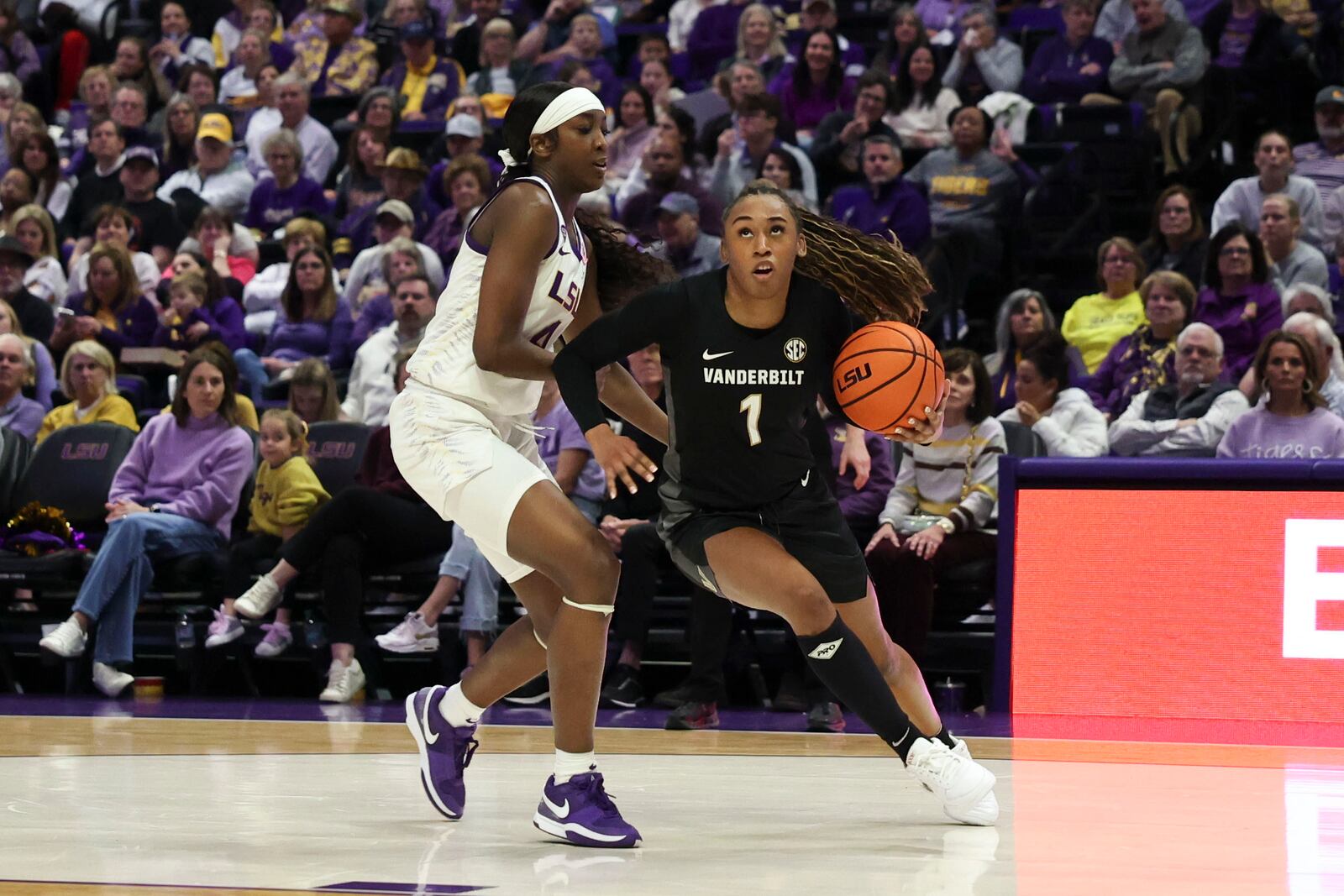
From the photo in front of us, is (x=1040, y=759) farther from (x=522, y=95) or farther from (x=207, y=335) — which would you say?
(x=207, y=335)

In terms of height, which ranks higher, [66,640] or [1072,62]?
[1072,62]

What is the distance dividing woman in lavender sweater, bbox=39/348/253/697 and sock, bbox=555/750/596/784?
4491 mm

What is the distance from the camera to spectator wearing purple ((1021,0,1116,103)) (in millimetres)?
11117

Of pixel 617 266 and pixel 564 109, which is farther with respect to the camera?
pixel 617 266

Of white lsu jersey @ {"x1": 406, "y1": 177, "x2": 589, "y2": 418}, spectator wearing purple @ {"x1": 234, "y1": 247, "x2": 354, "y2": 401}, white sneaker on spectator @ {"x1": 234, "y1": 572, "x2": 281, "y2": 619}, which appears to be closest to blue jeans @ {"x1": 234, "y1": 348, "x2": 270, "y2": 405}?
spectator wearing purple @ {"x1": 234, "y1": 247, "x2": 354, "y2": 401}

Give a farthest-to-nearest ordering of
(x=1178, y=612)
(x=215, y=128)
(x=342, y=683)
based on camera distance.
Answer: (x=215, y=128), (x=342, y=683), (x=1178, y=612)

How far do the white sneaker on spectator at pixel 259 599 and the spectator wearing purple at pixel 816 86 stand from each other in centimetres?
514

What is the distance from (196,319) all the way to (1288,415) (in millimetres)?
5943

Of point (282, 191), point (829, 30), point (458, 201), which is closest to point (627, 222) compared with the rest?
point (458, 201)

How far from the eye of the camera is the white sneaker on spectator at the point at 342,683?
7656mm

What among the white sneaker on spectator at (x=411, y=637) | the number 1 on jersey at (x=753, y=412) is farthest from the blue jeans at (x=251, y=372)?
the number 1 on jersey at (x=753, y=412)

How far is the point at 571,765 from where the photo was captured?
402cm

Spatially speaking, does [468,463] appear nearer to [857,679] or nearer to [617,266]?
[617,266]

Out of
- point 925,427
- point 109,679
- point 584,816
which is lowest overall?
point 109,679
